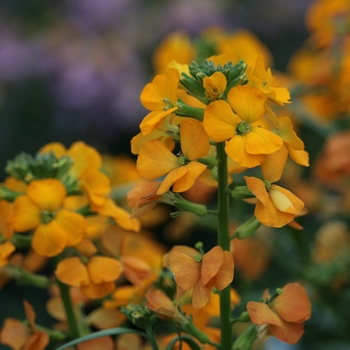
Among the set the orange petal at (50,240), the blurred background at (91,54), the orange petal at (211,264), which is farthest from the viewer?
the blurred background at (91,54)

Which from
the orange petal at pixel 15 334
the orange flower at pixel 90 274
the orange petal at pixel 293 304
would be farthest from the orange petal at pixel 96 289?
the orange petal at pixel 293 304

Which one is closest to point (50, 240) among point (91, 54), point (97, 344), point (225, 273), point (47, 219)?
point (47, 219)

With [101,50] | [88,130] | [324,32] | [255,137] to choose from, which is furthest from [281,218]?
[101,50]

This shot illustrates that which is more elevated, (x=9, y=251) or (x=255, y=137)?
(x=255, y=137)

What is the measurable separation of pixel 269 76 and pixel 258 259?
72cm

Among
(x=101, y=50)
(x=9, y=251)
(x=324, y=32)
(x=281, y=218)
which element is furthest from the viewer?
(x=101, y=50)

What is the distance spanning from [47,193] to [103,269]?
0.12 meters

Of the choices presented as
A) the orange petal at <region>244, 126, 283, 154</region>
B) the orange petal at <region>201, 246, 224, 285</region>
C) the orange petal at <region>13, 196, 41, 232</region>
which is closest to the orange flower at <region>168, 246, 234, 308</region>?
the orange petal at <region>201, 246, 224, 285</region>

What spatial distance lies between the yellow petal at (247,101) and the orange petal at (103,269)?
0.83 ft

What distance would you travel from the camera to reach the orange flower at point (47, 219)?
0.79 meters

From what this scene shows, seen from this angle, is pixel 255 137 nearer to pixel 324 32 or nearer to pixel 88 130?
pixel 324 32

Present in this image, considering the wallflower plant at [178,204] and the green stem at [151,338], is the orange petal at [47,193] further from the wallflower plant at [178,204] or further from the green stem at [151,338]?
the green stem at [151,338]

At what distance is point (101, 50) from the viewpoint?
2.94 meters

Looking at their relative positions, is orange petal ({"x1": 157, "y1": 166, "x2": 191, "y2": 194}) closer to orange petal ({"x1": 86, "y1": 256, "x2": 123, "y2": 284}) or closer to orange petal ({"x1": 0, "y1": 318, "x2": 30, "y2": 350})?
orange petal ({"x1": 86, "y1": 256, "x2": 123, "y2": 284})
